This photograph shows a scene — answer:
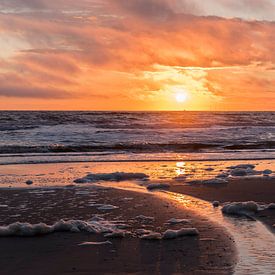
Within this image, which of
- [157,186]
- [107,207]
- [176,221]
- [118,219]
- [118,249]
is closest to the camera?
[118,249]

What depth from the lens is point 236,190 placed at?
11102 millimetres

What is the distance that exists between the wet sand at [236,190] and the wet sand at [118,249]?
1.77m

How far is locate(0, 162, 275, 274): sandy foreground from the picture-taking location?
18.0 feet

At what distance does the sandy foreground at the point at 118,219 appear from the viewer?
18.0 ft

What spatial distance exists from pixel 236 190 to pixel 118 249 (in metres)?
5.62

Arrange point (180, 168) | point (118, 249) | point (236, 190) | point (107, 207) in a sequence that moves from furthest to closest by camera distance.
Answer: point (180, 168) → point (236, 190) → point (107, 207) → point (118, 249)

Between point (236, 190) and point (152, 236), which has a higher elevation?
point (236, 190)

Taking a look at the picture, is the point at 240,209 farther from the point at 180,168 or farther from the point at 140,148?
the point at 140,148

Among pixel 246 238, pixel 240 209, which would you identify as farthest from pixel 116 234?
pixel 240 209

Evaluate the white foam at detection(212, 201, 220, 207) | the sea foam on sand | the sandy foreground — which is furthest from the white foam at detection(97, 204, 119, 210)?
the sea foam on sand

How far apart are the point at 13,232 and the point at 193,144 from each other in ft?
74.3

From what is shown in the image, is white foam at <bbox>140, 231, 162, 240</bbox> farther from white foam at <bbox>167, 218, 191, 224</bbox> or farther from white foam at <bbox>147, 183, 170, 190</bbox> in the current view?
white foam at <bbox>147, 183, 170, 190</bbox>

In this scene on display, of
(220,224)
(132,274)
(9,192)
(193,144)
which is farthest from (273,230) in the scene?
(193,144)

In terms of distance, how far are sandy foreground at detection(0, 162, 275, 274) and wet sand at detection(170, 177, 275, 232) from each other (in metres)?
0.02
